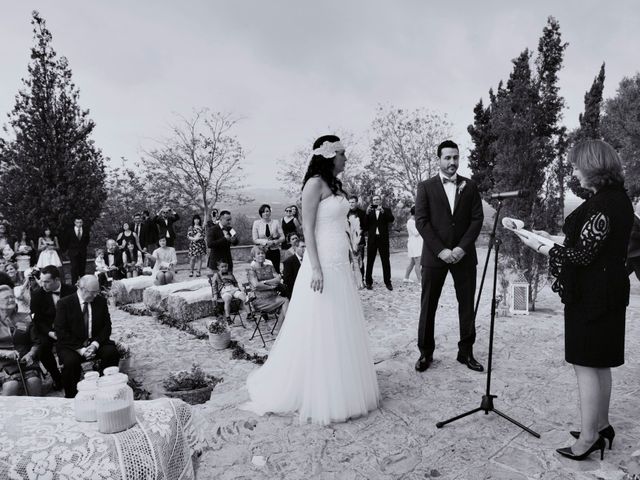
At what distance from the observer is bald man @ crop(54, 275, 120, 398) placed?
4645mm

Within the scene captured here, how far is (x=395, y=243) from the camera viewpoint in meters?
20.7

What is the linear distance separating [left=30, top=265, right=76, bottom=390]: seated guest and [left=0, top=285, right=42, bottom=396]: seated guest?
9cm

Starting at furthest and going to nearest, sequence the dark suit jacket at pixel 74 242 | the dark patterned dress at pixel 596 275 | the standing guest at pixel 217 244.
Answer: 1. the dark suit jacket at pixel 74 242
2. the standing guest at pixel 217 244
3. the dark patterned dress at pixel 596 275

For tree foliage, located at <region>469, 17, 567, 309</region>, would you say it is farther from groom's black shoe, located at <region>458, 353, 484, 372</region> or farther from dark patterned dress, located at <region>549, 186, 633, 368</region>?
dark patterned dress, located at <region>549, 186, 633, 368</region>

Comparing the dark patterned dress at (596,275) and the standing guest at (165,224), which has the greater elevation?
the standing guest at (165,224)

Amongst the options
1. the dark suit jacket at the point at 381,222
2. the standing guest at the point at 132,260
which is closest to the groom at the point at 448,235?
the dark suit jacket at the point at 381,222

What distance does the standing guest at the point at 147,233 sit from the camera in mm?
12844

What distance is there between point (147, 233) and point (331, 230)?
1066 centimetres

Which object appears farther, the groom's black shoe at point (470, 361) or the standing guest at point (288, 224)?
the standing guest at point (288, 224)

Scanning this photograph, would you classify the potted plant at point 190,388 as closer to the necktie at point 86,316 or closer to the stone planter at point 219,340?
the necktie at point 86,316

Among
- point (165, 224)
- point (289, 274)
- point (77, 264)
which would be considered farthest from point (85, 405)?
point (165, 224)

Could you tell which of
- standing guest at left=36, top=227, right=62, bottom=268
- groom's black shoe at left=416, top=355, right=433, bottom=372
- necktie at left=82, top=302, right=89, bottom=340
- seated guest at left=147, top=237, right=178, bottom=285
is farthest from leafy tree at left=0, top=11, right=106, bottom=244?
groom's black shoe at left=416, top=355, right=433, bottom=372

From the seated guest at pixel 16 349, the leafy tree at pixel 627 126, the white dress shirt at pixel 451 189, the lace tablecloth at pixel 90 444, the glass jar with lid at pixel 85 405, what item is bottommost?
the seated guest at pixel 16 349

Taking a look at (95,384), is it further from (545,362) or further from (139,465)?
(545,362)
